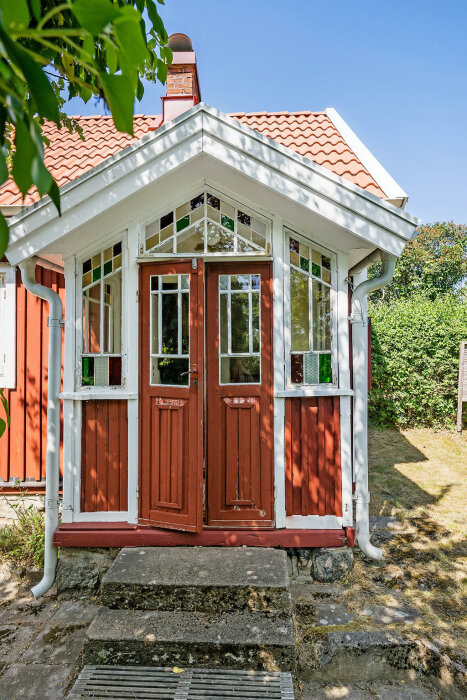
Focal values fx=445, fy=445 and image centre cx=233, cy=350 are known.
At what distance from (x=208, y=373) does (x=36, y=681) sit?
2.47 meters

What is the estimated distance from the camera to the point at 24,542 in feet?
14.4

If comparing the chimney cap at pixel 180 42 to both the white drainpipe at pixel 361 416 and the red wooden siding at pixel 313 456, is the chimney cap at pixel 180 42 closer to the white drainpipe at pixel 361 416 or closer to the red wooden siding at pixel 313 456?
the white drainpipe at pixel 361 416

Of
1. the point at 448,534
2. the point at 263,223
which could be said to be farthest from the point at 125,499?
the point at 448,534

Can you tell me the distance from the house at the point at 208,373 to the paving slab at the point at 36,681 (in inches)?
41.5

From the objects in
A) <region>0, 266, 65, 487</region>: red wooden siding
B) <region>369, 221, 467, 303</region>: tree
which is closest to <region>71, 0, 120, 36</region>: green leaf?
<region>0, 266, 65, 487</region>: red wooden siding

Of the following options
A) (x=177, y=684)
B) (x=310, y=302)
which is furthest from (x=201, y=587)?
(x=310, y=302)

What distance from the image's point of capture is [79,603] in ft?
12.2

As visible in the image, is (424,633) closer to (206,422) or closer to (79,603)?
(206,422)

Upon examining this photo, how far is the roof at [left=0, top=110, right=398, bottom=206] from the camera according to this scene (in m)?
4.89

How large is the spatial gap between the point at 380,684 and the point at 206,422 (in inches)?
89.0

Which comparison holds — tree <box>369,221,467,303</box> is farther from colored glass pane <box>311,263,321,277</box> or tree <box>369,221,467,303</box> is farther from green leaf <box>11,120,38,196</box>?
green leaf <box>11,120,38,196</box>

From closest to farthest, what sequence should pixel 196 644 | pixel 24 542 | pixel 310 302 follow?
pixel 196 644
pixel 310 302
pixel 24 542

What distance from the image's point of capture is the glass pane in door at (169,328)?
3.97 meters

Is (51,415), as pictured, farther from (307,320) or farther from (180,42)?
(180,42)
